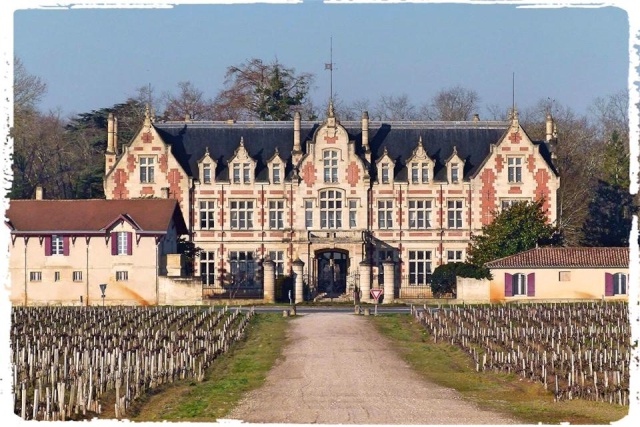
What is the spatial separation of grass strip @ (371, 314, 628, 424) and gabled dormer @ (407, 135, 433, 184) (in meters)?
26.1

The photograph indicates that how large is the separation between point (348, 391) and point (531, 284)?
33896mm

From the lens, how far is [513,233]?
7625 centimetres

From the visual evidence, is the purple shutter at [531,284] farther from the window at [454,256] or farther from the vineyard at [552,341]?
the window at [454,256]

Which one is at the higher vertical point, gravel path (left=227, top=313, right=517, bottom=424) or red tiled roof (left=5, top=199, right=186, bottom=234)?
red tiled roof (left=5, top=199, right=186, bottom=234)

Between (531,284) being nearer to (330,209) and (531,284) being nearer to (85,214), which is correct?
(330,209)

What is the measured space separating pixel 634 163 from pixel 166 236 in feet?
139

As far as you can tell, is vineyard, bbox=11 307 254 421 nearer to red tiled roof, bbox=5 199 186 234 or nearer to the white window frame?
red tiled roof, bbox=5 199 186 234

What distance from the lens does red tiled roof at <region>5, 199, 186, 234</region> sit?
235ft

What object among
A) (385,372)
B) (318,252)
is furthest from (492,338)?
(318,252)

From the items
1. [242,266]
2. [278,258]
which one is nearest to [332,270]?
[278,258]

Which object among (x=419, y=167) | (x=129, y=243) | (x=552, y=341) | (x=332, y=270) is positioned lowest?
(x=552, y=341)

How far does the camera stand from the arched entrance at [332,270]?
8125 cm

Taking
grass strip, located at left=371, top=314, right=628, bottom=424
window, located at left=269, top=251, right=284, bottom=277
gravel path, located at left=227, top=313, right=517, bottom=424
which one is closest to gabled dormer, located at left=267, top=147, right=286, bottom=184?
window, located at left=269, top=251, right=284, bottom=277

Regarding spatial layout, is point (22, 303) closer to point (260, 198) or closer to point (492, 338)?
point (260, 198)
